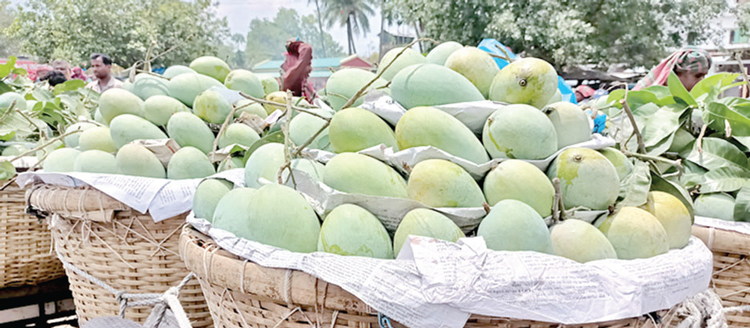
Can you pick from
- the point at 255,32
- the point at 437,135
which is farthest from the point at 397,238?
the point at 255,32

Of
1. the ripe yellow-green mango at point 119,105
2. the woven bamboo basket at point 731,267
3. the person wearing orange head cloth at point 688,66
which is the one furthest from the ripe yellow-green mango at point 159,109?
the person wearing orange head cloth at point 688,66

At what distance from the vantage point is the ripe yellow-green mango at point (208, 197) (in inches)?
40.3

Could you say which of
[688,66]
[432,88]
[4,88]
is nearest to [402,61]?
[432,88]

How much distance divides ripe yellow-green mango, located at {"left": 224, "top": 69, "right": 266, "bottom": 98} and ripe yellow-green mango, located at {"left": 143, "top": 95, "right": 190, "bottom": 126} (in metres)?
0.25

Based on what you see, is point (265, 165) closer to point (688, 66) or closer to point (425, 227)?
point (425, 227)

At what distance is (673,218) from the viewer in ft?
2.88

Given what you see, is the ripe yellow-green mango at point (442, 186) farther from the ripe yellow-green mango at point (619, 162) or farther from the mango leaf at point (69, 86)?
the mango leaf at point (69, 86)

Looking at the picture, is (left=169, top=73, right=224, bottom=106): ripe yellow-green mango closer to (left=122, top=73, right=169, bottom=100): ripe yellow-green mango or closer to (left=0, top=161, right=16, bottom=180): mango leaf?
(left=122, top=73, right=169, bottom=100): ripe yellow-green mango

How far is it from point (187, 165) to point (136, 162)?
0.14 meters

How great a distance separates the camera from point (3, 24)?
66.4 ft

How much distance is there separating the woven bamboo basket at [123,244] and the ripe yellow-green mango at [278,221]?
0.51 m

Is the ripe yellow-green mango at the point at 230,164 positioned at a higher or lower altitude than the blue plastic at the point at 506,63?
lower

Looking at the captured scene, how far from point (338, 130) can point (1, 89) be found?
223cm

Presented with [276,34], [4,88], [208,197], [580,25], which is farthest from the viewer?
[276,34]
